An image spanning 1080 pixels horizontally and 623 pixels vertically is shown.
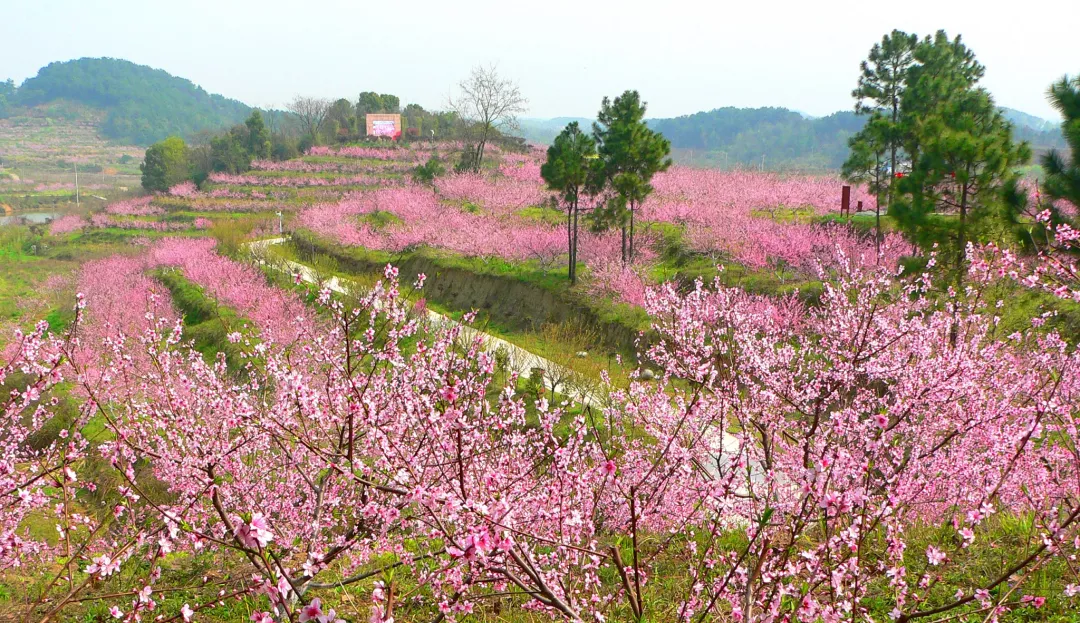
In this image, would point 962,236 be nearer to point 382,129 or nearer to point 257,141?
point 257,141

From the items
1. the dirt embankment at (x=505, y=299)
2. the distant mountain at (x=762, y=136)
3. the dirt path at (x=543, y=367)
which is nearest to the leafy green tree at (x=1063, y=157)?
the dirt path at (x=543, y=367)

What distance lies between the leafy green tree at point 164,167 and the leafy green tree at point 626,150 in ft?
189

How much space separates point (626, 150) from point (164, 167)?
196ft

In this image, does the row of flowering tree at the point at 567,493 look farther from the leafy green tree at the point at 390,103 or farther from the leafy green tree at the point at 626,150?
the leafy green tree at the point at 390,103

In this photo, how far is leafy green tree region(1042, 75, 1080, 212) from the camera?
10.2 meters

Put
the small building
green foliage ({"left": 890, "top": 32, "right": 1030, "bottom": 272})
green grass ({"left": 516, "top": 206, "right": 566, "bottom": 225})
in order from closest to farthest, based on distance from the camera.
Answer: green foliage ({"left": 890, "top": 32, "right": 1030, "bottom": 272}) → green grass ({"left": 516, "top": 206, "right": 566, "bottom": 225}) → the small building

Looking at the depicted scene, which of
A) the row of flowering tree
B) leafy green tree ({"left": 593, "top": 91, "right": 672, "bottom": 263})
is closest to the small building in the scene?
leafy green tree ({"left": 593, "top": 91, "right": 672, "bottom": 263})

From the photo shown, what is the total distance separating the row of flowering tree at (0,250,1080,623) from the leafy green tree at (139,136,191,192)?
2604 inches

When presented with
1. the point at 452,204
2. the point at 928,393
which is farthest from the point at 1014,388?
the point at 452,204

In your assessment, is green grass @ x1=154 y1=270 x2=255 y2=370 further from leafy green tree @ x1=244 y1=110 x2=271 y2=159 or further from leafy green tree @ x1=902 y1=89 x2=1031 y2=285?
leafy green tree @ x1=244 y1=110 x2=271 y2=159

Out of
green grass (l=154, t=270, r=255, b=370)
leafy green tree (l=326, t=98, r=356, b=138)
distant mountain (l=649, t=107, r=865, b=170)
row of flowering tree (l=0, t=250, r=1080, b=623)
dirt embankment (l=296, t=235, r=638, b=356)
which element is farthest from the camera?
distant mountain (l=649, t=107, r=865, b=170)

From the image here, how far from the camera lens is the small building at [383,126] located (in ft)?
260

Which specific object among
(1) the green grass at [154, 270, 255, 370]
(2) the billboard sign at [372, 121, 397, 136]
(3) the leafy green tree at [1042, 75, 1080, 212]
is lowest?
(1) the green grass at [154, 270, 255, 370]

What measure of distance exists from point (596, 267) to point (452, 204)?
17291 millimetres
